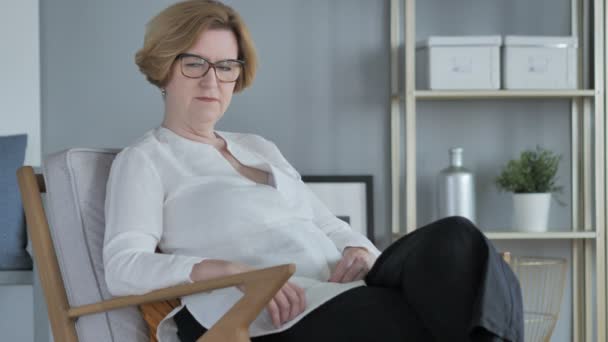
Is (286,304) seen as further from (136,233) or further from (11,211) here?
(11,211)

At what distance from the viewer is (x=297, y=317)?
150 centimetres

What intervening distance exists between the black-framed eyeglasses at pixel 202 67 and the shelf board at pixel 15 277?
1.14 meters

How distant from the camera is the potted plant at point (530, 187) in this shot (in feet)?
10.4

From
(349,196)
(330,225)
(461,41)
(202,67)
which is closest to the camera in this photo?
(202,67)

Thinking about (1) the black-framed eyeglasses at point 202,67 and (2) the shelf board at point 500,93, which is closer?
(1) the black-framed eyeglasses at point 202,67

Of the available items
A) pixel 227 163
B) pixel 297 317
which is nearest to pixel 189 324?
pixel 297 317

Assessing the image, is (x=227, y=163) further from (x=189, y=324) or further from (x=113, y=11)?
(x=113, y=11)

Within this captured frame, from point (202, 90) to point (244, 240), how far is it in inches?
13.7

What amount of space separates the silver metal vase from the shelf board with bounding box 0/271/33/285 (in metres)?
1.40

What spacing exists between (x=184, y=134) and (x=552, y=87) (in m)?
1.68

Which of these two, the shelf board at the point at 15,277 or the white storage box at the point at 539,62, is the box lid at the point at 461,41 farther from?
the shelf board at the point at 15,277

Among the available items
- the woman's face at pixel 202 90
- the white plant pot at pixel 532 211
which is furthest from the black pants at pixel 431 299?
the white plant pot at pixel 532 211

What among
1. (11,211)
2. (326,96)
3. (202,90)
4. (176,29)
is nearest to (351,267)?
(202,90)

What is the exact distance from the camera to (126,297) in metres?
1.63
